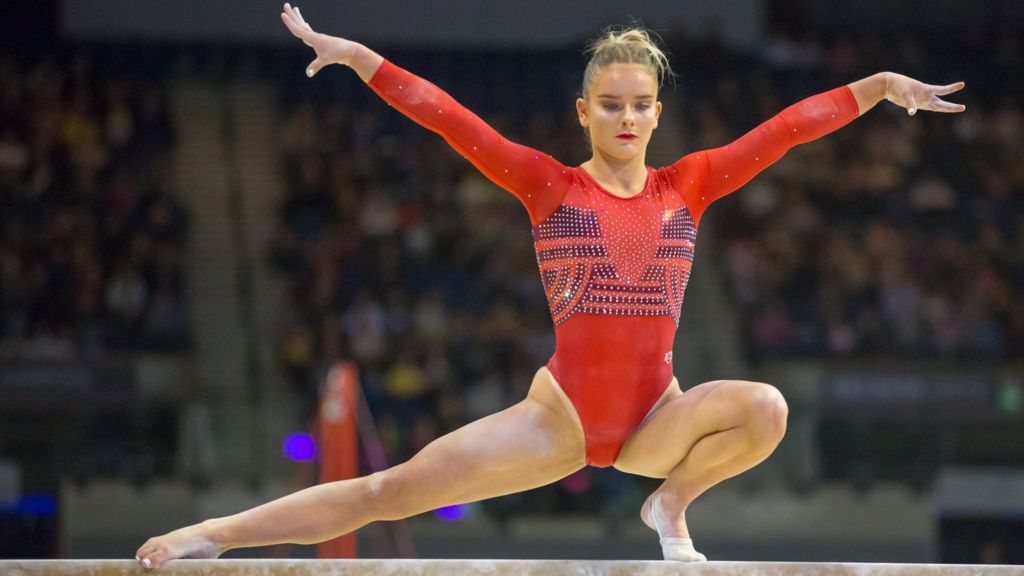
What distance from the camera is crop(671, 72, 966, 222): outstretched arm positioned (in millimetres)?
3979

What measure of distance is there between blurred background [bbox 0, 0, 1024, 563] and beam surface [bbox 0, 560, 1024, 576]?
5.04m

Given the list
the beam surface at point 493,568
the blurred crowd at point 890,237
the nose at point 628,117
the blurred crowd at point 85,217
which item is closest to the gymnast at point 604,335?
the nose at point 628,117

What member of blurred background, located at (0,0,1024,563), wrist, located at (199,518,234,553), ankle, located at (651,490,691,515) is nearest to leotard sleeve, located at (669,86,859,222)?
ankle, located at (651,490,691,515)

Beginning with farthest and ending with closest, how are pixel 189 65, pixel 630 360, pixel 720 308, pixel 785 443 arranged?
pixel 189 65
pixel 720 308
pixel 785 443
pixel 630 360

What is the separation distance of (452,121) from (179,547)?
146cm

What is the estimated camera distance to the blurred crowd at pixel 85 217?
996 centimetres

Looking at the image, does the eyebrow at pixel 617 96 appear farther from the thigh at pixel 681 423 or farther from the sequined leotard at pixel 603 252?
the thigh at pixel 681 423

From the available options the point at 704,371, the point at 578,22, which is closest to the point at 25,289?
the point at 704,371

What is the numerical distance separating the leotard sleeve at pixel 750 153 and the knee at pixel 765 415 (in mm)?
683

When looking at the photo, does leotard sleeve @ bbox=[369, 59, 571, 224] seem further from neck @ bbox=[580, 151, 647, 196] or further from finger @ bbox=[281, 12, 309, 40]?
finger @ bbox=[281, 12, 309, 40]

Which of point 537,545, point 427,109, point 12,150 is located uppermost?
point 12,150

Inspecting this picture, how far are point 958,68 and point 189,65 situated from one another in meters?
8.15

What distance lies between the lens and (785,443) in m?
8.84

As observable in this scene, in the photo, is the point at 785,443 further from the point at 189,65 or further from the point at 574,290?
the point at 189,65
